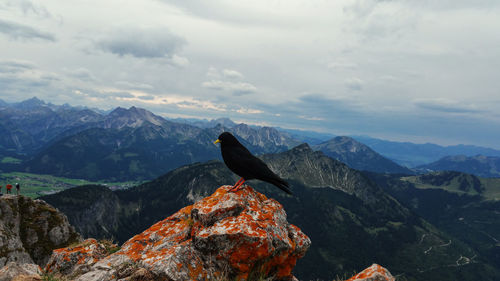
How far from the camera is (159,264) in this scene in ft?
29.5

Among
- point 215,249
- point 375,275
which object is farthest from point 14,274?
point 375,275

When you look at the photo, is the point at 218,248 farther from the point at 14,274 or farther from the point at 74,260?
the point at 74,260

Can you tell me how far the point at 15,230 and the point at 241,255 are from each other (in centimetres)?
4991

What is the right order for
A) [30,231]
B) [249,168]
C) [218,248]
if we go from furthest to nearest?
[30,231]
[249,168]
[218,248]

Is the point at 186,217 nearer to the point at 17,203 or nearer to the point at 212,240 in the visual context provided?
the point at 212,240

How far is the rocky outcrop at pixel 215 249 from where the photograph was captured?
923 centimetres

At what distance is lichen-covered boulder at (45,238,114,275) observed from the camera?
11.9m

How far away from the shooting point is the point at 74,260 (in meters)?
12.4

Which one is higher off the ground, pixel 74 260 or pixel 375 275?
pixel 375 275

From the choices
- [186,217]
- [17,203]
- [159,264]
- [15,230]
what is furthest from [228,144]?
[17,203]

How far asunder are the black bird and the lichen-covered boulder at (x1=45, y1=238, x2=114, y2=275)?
832 centimetres

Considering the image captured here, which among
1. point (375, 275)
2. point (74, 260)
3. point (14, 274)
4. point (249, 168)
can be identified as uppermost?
point (249, 168)

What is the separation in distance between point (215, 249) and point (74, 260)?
7.98 metres

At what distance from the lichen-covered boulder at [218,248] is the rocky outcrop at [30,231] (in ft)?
101
